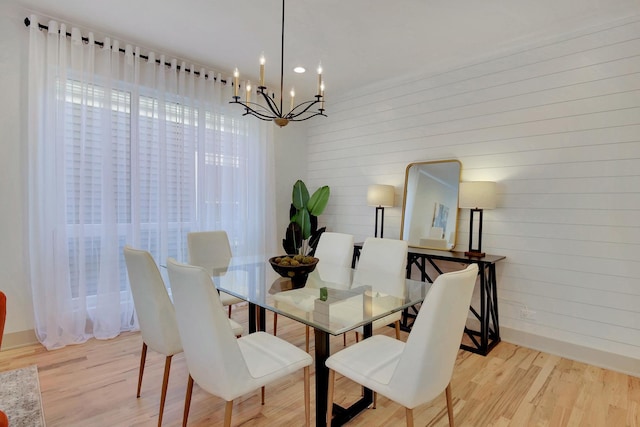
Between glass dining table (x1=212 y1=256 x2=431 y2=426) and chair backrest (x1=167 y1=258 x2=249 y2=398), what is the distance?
389 mm

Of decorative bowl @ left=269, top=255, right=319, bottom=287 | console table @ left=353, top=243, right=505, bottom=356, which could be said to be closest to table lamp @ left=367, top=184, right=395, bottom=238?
console table @ left=353, top=243, right=505, bottom=356

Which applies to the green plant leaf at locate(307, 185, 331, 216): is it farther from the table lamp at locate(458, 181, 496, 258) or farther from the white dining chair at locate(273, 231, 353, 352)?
the table lamp at locate(458, 181, 496, 258)

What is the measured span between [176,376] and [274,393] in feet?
2.67

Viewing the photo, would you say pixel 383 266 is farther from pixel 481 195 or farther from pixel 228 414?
pixel 228 414

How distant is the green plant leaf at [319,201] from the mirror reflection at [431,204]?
112 cm

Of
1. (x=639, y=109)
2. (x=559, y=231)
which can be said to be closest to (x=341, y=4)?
(x=639, y=109)

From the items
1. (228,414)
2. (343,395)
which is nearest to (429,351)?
(228,414)

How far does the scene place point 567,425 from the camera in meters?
1.96

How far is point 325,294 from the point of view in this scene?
2.10 metres

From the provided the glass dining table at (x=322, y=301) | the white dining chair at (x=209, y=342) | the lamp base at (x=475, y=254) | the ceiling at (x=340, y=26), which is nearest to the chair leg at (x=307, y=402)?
the glass dining table at (x=322, y=301)

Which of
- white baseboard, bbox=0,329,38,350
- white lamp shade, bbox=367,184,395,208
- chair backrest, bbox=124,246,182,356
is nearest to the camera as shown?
chair backrest, bbox=124,246,182,356

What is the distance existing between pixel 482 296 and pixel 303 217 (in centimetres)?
242

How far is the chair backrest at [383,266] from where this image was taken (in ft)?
7.64

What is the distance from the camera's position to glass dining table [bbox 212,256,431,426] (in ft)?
5.64
